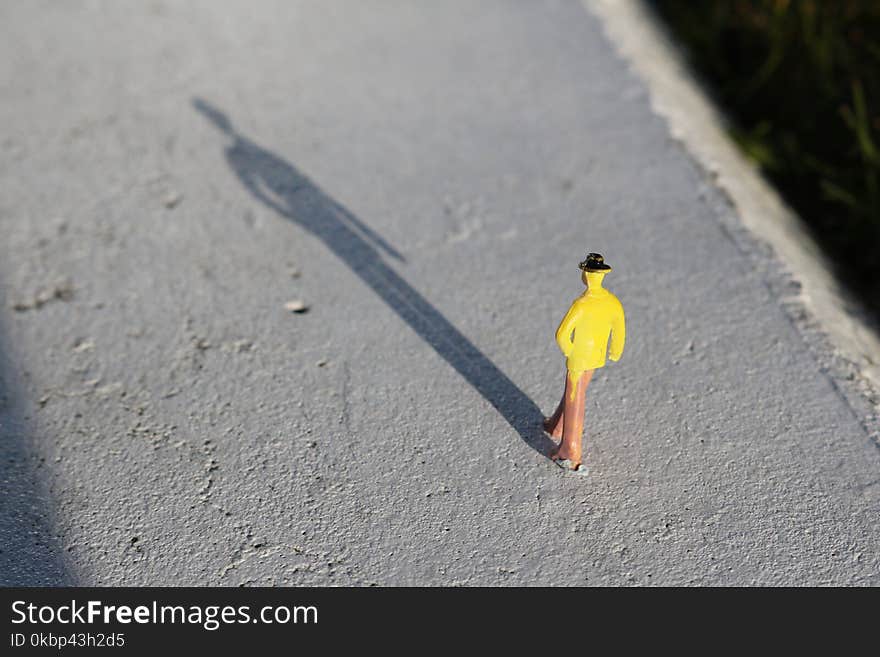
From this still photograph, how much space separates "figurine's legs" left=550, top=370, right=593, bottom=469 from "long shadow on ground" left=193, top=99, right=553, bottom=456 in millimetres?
84

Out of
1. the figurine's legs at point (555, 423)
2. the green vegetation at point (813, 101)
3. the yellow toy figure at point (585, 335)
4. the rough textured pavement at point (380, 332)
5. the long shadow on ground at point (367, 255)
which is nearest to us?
the yellow toy figure at point (585, 335)

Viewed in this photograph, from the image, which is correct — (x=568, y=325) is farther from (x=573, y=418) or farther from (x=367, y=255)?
(x=367, y=255)

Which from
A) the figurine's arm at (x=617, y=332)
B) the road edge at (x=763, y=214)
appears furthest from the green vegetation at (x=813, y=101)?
the figurine's arm at (x=617, y=332)

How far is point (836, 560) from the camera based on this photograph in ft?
6.60

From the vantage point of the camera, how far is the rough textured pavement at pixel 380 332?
6.82 ft

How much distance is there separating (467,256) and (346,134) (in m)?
0.89

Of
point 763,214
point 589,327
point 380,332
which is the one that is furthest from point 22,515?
point 763,214

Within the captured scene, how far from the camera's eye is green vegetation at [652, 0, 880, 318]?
330cm

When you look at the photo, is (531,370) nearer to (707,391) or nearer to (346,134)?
(707,391)

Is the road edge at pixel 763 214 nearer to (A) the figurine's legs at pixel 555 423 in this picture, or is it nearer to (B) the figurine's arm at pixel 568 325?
(A) the figurine's legs at pixel 555 423

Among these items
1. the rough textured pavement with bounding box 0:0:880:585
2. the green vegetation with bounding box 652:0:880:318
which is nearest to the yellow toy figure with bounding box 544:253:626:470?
the rough textured pavement with bounding box 0:0:880:585

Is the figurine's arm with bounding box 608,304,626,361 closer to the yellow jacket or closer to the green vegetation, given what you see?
the yellow jacket

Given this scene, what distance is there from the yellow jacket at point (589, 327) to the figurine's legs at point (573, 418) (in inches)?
1.8

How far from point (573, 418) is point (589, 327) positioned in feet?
0.88
